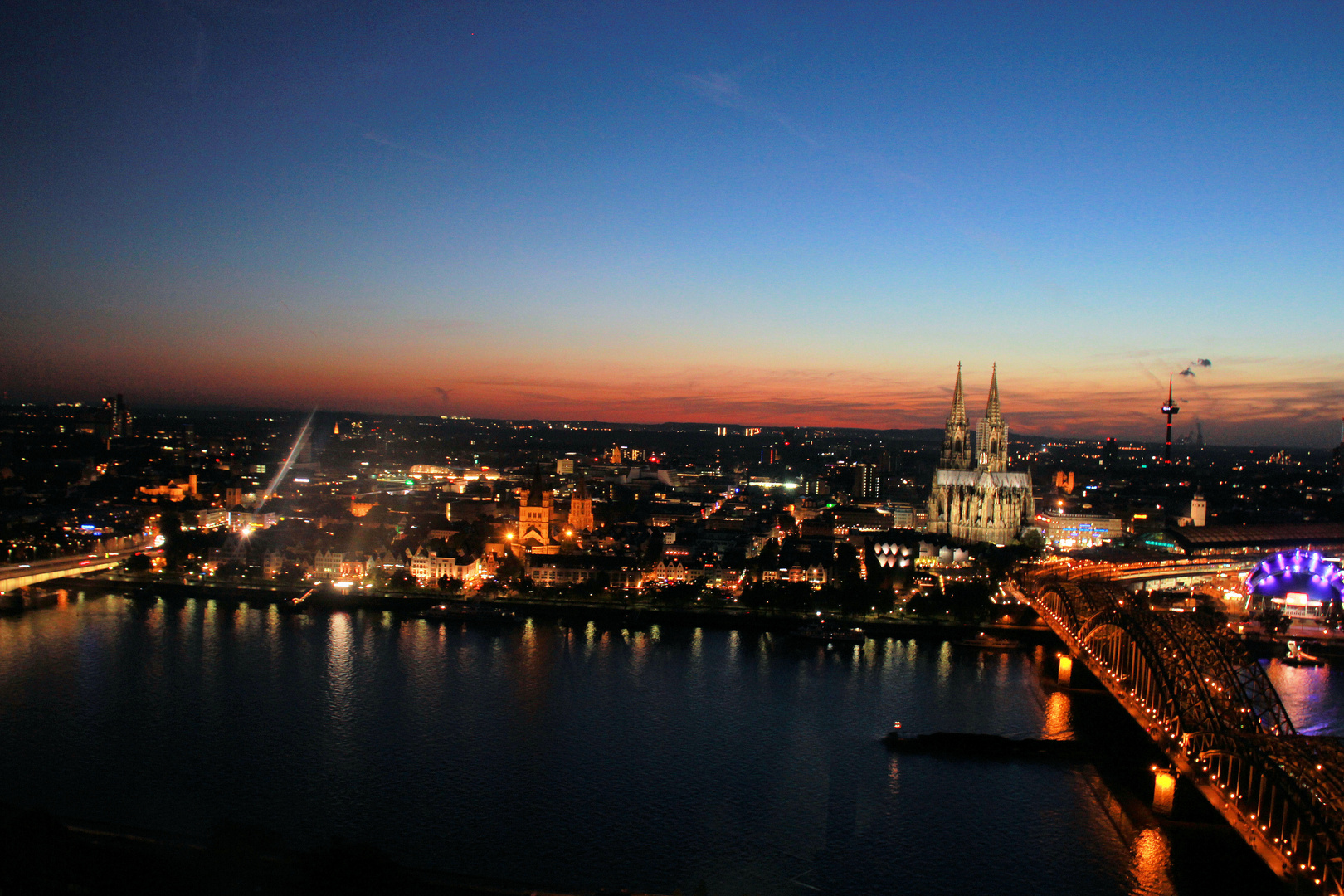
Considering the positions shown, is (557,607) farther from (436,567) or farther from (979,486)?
(979,486)

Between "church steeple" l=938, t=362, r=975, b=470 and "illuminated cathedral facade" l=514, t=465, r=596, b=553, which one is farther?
"church steeple" l=938, t=362, r=975, b=470

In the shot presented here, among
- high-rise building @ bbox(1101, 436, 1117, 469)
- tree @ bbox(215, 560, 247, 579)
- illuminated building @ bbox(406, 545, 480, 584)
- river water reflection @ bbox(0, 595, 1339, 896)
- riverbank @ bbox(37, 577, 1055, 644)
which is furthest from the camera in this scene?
high-rise building @ bbox(1101, 436, 1117, 469)

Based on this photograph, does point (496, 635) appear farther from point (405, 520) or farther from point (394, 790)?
point (405, 520)

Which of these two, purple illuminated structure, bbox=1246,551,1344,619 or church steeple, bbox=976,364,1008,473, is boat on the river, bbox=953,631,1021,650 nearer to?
purple illuminated structure, bbox=1246,551,1344,619

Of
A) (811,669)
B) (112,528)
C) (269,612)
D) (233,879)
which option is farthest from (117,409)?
(233,879)

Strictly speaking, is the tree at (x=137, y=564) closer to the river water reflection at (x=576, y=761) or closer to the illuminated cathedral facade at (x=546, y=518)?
the river water reflection at (x=576, y=761)

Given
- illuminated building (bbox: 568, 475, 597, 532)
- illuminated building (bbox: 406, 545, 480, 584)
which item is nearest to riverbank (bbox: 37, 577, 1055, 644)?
illuminated building (bbox: 406, 545, 480, 584)

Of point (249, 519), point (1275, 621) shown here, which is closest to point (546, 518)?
point (249, 519)
